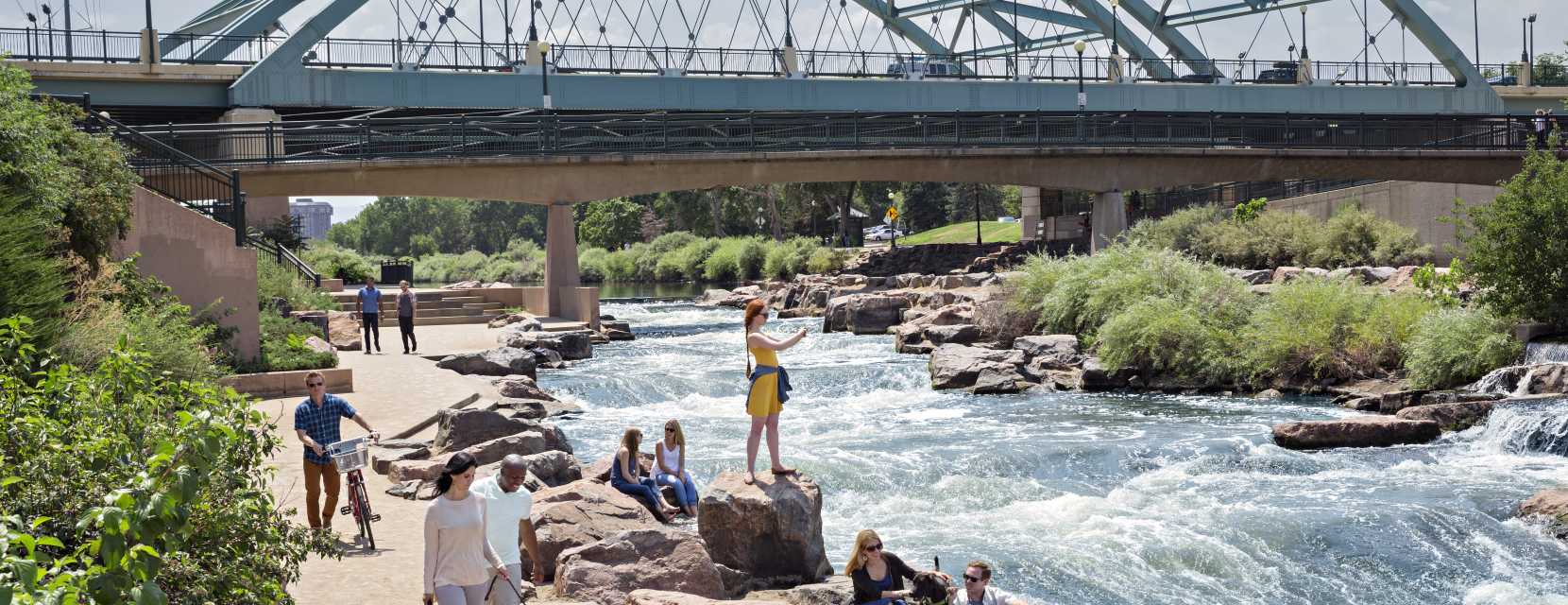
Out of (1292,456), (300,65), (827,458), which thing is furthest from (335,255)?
(1292,456)

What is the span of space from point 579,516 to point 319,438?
2.10 m

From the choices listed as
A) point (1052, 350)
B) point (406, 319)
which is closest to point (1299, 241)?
point (1052, 350)

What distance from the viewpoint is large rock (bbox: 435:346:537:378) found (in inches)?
999

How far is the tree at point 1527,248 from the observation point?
21688mm

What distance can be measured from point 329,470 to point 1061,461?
29.4 feet

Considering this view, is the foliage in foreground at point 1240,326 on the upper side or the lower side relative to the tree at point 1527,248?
lower

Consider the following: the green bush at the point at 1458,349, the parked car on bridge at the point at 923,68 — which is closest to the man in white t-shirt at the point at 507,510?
the green bush at the point at 1458,349

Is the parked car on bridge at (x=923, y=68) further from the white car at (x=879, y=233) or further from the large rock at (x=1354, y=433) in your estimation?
the large rock at (x=1354, y=433)

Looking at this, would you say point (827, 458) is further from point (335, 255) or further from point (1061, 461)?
point (335, 255)

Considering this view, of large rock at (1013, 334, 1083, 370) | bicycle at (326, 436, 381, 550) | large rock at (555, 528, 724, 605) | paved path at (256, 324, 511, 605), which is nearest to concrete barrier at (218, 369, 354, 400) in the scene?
paved path at (256, 324, 511, 605)

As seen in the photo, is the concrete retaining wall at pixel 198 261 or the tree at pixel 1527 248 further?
the tree at pixel 1527 248

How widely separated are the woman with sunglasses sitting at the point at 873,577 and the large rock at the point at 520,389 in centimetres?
1269

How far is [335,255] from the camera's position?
48062mm

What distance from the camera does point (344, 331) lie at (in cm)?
2884
